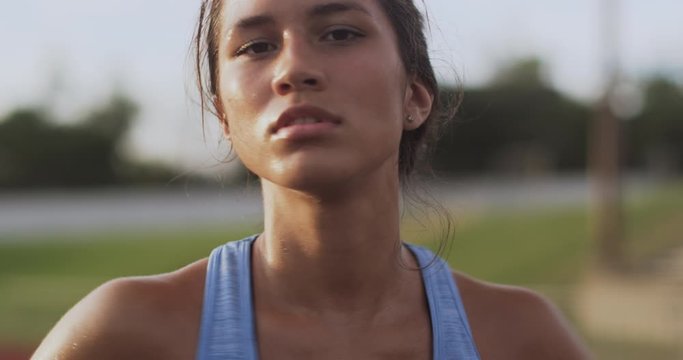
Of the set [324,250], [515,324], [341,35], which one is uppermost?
[341,35]

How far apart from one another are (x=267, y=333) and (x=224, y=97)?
47 cm

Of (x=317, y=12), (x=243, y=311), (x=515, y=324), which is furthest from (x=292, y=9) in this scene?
(x=515, y=324)

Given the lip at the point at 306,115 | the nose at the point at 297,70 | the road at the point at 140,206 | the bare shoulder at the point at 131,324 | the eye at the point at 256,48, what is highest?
the eye at the point at 256,48

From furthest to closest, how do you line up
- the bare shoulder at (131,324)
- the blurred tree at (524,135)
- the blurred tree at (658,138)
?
1. the blurred tree at (658,138)
2. the blurred tree at (524,135)
3. the bare shoulder at (131,324)

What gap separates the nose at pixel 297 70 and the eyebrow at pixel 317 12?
6cm

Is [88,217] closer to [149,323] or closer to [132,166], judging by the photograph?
[132,166]

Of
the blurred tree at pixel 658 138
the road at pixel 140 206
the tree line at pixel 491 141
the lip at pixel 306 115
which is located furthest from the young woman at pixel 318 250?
the blurred tree at pixel 658 138

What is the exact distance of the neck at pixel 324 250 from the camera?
2.07 meters

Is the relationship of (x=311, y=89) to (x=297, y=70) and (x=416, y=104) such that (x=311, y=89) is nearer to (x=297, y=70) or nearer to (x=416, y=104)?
(x=297, y=70)

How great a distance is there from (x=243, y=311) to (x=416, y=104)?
23.4 inches

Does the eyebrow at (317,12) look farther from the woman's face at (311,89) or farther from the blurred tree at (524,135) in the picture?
the blurred tree at (524,135)

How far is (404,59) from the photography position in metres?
2.16

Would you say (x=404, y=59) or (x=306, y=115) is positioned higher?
(x=404, y=59)

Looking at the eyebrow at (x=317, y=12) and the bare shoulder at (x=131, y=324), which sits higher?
the eyebrow at (x=317, y=12)
